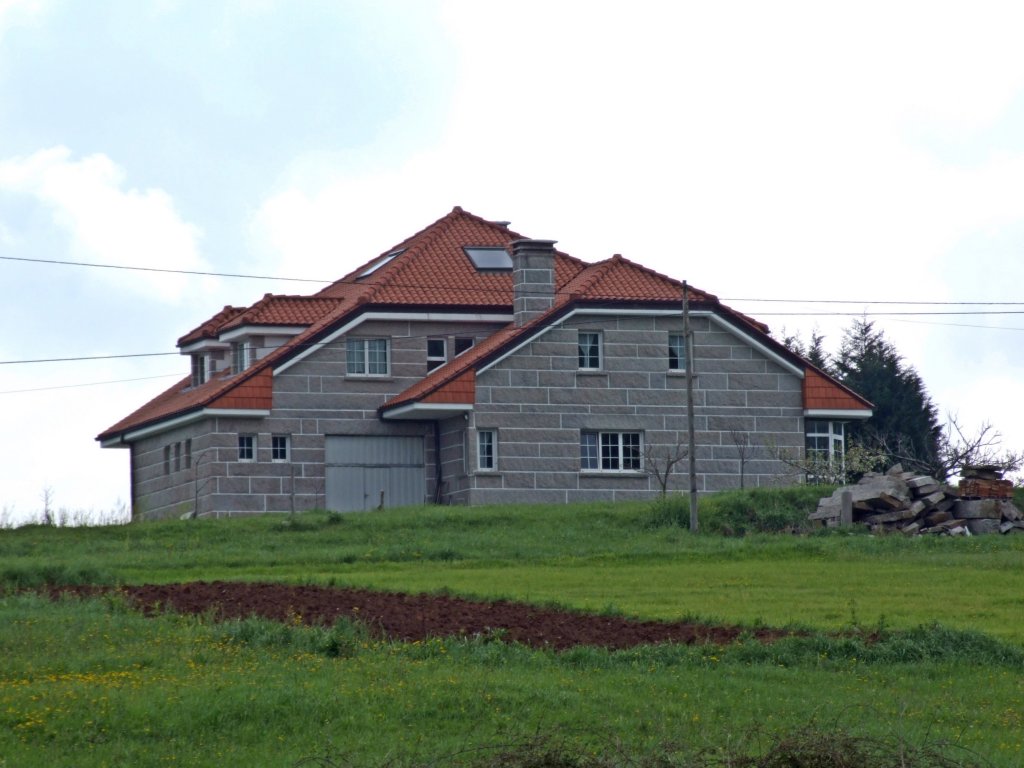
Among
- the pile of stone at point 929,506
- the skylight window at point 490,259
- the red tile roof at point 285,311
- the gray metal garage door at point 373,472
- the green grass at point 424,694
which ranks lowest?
the green grass at point 424,694

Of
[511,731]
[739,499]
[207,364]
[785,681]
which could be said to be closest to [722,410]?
[739,499]

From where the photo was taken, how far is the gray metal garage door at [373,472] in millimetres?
48938

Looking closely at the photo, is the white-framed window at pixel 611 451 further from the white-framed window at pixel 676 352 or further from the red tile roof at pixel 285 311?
the red tile roof at pixel 285 311

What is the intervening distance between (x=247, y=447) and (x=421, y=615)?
1040 inches

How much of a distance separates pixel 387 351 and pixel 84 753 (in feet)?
118

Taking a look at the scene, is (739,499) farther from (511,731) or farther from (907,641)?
(511,731)

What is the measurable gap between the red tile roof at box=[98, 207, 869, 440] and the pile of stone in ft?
30.6

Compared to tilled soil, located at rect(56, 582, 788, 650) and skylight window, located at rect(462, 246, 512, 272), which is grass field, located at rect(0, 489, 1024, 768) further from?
skylight window, located at rect(462, 246, 512, 272)

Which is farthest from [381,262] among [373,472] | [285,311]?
[373,472]

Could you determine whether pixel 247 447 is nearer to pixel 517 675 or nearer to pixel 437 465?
pixel 437 465

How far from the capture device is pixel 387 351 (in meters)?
49.8

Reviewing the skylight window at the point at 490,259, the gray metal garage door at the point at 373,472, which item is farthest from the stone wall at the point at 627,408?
the skylight window at the point at 490,259

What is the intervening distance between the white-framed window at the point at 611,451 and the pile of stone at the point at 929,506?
8.82m

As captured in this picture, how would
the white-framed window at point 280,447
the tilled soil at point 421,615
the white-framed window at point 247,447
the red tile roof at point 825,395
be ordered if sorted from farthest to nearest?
the red tile roof at point 825,395 < the white-framed window at point 280,447 < the white-framed window at point 247,447 < the tilled soil at point 421,615
